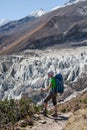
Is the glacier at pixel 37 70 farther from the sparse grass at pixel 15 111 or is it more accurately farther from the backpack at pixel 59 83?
the backpack at pixel 59 83

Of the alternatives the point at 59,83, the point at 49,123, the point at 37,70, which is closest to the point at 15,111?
the point at 49,123

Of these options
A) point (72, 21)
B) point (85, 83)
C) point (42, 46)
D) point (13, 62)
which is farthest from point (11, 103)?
point (72, 21)

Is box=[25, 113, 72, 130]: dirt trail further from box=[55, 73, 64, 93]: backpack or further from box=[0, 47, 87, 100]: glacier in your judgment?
box=[0, 47, 87, 100]: glacier

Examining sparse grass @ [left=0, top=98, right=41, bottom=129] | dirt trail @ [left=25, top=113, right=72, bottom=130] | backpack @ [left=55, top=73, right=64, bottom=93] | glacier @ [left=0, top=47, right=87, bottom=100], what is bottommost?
glacier @ [left=0, top=47, right=87, bottom=100]

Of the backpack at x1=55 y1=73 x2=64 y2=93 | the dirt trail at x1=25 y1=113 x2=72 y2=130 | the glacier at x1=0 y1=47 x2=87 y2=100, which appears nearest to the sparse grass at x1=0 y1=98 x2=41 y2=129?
the dirt trail at x1=25 y1=113 x2=72 y2=130

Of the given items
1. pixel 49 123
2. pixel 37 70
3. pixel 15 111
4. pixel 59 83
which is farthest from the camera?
pixel 37 70

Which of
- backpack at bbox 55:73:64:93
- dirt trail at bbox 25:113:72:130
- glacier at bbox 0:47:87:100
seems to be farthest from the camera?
glacier at bbox 0:47:87:100

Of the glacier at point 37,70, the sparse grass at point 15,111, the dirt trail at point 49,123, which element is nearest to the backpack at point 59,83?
the dirt trail at point 49,123

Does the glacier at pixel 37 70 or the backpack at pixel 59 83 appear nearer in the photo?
the backpack at pixel 59 83

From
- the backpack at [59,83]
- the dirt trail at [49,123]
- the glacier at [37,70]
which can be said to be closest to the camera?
the dirt trail at [49,123]

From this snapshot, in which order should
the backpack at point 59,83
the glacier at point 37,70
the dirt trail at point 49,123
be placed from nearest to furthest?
the dirt trail at point 49,123 → the backpack at point 59,83 → the glacier at point 37,70

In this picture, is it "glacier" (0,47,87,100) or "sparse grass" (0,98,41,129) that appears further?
"glacier" (0,47,87,100)

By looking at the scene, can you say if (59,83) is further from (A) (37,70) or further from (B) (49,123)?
(A) (37,70)

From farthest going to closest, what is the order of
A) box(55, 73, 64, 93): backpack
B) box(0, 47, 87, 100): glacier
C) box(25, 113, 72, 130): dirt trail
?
box(0, 47, 87, 100): glacier → box(55, 73, 64, 93): backpack → box(25, 113, 72, 130): dirt trail
